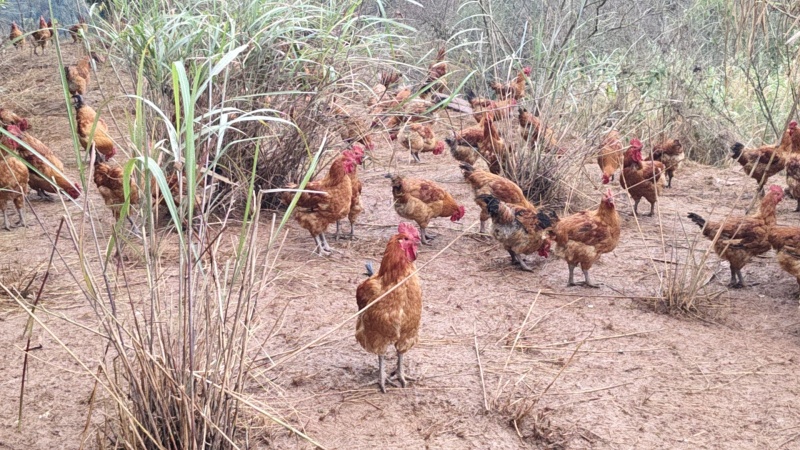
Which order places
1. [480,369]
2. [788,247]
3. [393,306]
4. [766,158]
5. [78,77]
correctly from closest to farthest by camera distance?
[393,306] → [480,369] → [788,247] → [766,158] → [78,77]

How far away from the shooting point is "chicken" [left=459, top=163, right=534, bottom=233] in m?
6.00

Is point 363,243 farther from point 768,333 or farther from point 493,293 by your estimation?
point 768,333

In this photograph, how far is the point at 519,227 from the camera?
17.9ft

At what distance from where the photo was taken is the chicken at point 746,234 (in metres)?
5.20

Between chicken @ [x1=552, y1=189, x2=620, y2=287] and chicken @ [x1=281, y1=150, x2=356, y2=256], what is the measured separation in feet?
5.51

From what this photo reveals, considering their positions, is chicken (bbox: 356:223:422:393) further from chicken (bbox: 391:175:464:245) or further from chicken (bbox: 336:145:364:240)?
chicken (bbox: 391:175:464:245)

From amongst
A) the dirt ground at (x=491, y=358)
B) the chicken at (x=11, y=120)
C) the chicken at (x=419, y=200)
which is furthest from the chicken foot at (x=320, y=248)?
the chicken at (x=11, y=120)

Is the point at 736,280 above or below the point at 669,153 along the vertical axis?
below

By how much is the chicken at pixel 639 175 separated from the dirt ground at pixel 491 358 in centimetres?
69

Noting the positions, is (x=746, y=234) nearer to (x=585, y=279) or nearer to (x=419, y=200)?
(x=585, y=279)

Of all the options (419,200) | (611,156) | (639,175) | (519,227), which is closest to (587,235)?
(519,227)

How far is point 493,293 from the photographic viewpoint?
17.0ft

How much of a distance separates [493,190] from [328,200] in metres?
1.52

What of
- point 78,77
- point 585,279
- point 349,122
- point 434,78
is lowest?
point 585,279
